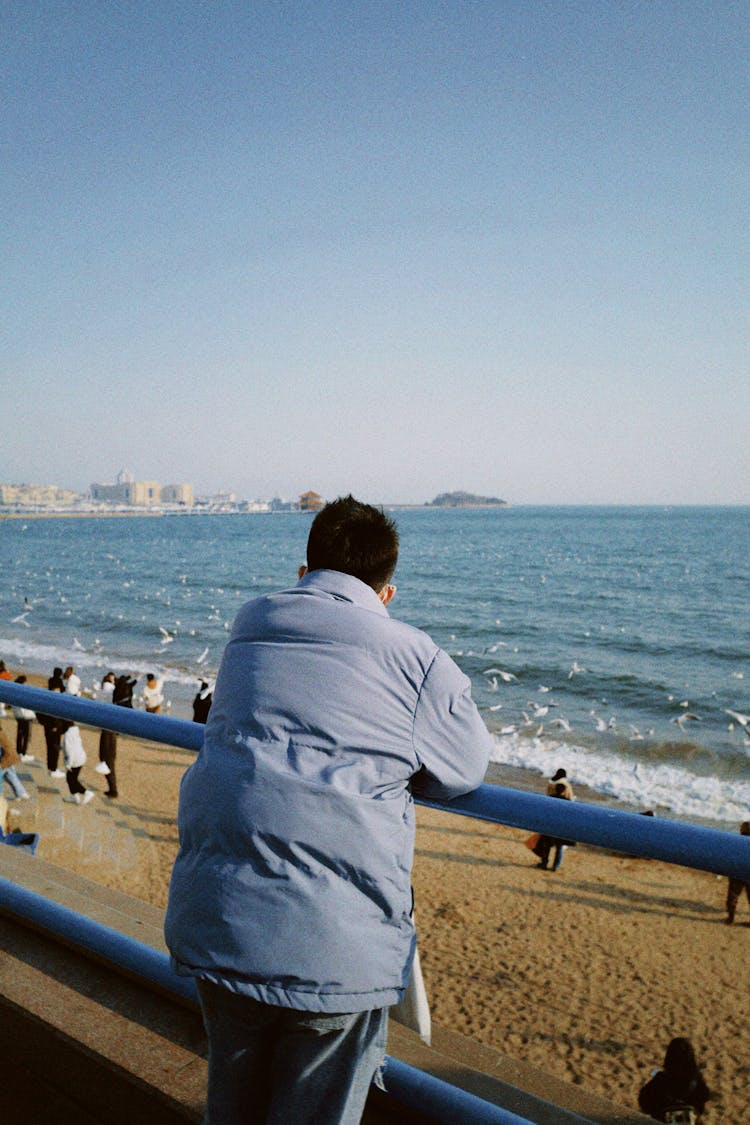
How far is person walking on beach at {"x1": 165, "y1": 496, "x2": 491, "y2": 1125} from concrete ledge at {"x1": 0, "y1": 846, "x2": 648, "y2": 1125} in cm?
34

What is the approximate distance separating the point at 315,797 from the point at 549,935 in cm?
854

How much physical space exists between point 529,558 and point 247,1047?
93149mm

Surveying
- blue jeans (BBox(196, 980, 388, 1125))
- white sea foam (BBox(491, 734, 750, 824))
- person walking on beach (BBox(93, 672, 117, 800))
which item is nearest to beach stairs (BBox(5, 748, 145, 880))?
person walking on beach (BBox(93, 672, 117, 800))

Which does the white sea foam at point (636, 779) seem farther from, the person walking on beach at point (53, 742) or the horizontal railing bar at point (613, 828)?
the horizontal railing bar at point (613, 828)

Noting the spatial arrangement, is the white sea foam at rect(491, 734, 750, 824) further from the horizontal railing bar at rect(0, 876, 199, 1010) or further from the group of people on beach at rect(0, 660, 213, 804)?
the horizontal railing bar at rect(0, 876, 199, 1010)

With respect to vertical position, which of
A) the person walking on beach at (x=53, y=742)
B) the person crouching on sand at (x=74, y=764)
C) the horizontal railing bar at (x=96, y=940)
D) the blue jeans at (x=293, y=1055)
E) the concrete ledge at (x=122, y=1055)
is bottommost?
the person crouching on sand at (x=74, y=764)

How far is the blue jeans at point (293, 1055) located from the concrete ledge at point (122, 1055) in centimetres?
27

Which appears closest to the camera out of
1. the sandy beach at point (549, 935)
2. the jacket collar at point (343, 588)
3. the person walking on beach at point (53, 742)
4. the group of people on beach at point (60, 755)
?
the jacket collar at point (343, 588)

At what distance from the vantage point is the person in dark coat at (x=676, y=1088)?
3.39 meters

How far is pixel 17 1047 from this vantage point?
85.4 inches

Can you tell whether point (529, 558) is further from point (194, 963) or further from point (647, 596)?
point (194, 963)

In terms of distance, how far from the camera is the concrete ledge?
5.72ft

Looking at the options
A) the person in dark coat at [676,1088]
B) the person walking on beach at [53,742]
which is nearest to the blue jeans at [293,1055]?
the person in dark coat at [676,1088]

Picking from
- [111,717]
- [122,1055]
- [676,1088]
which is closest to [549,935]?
[676,1088]
